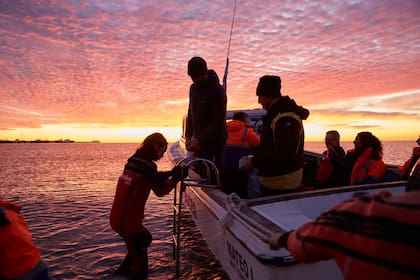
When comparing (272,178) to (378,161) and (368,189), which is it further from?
(378,161)

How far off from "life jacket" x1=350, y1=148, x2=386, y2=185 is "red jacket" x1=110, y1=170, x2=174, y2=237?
3.40 m

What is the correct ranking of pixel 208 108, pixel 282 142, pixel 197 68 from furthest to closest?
pixel 208 108
pixel 197 68
pixel 282 142

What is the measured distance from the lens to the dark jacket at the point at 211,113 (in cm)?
420

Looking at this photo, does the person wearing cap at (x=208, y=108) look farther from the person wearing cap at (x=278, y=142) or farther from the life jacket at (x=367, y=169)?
the life jacket at (x=367, y=169)

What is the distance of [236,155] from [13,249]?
3.41 meters

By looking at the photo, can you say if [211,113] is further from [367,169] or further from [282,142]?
[367,169]

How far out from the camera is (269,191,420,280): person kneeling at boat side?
0.89 m

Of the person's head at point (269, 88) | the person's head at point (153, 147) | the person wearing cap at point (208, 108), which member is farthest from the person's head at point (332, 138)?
the person's head at point (153, 147)

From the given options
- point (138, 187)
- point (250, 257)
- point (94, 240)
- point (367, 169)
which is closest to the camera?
point (250, 257)

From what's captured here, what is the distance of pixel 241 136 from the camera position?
4855 mm

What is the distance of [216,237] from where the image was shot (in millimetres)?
3508

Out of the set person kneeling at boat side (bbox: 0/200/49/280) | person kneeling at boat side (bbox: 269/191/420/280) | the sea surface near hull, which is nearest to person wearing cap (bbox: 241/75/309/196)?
the sea surface near hull

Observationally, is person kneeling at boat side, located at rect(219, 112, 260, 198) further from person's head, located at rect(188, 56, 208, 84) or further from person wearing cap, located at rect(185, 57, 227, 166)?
person's head, located at rect(188, 56, 208, 84)

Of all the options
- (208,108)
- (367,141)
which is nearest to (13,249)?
(208,108)
